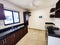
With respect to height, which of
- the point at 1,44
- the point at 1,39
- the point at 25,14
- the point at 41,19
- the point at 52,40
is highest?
the point at 25,14

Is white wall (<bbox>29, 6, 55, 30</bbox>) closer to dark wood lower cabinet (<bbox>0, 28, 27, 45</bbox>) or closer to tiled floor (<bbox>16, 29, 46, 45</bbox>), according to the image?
tiled floor (<bbox>16, 29, 46, 45</bbox>)

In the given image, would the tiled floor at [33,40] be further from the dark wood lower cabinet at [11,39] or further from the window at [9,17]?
the window at [9,17]

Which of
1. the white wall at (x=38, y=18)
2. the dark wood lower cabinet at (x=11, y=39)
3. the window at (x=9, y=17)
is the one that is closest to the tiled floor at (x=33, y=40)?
the dark wood lower cabinet at (x=11, y=39)

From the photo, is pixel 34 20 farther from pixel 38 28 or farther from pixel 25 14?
pixel 25 14

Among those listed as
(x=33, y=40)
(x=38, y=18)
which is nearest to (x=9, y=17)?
(x=33, y=40)

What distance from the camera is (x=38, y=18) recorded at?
6.57 metres

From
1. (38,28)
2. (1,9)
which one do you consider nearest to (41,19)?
(38,28)

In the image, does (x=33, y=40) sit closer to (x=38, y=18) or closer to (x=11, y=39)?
(x=11, y=39)

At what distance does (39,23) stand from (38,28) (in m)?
0.58

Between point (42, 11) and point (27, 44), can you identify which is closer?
point (27, 44)

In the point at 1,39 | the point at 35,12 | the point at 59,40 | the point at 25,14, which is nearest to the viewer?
the point at 59,40

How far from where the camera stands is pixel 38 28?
263 inches

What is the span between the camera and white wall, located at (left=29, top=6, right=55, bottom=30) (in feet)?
19.9

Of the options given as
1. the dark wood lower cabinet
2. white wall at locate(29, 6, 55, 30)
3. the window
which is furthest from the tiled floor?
white wall at locate(29, 6, 55, 30)
